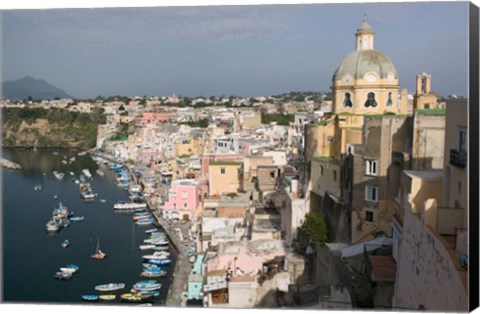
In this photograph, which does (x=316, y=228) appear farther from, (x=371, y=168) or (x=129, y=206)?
(x=129, y=206)

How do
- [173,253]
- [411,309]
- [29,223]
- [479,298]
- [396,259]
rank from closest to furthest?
[479,298] → [411,309] → [396,259] → [173,253] → [29,223]

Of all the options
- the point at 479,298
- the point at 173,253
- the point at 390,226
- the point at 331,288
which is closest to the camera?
the point at 479,298

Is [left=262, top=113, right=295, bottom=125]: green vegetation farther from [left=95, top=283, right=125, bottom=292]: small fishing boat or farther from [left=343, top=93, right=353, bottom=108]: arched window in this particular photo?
[left=343, top=93, right=353, bottom=108]: arched window

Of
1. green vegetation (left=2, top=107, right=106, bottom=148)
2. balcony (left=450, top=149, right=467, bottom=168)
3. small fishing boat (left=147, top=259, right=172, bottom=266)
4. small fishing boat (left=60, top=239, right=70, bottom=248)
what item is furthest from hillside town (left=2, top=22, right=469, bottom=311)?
green vegetation (left=2, top=107, right=106, bottom=148)

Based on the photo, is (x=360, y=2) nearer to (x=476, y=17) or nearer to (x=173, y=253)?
(x=476, y=17)

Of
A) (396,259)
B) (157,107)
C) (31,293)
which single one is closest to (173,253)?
(31,293)

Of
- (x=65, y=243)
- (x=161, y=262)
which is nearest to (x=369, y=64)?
(x=161, y=262)
